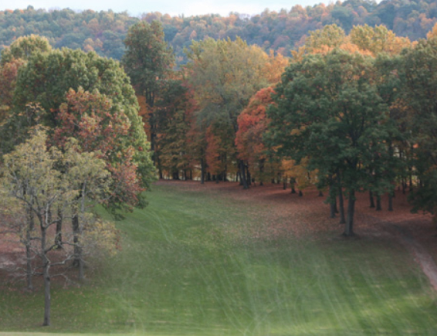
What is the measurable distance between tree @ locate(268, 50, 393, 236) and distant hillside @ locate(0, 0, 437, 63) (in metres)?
81.4

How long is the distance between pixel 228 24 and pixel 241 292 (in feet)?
454

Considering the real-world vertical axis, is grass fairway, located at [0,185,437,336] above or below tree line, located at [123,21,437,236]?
below

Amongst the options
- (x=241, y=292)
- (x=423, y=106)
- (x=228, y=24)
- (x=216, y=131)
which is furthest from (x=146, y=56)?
(x=228, y=24)

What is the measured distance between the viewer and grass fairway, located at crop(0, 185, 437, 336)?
21078mm

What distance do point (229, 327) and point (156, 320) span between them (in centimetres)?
346

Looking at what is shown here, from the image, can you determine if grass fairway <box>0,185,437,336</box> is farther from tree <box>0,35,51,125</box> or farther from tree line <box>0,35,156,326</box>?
tree <box>0,35,51,125</box>

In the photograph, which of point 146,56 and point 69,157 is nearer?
point 69,157

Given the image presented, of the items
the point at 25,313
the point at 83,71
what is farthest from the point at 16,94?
the point at 25,313

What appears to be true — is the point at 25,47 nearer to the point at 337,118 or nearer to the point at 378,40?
the point at 337,118

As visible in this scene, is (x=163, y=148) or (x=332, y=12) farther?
(x=332, y=12)

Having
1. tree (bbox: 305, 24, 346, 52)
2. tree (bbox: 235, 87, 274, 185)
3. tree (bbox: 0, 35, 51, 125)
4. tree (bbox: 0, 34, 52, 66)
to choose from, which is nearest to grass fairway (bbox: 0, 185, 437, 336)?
tree (bbox: 235, 87, 274, 185)

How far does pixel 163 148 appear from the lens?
66375mm

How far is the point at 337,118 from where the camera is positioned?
32.7 meters

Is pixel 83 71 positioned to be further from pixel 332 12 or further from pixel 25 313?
pixel 332 12
